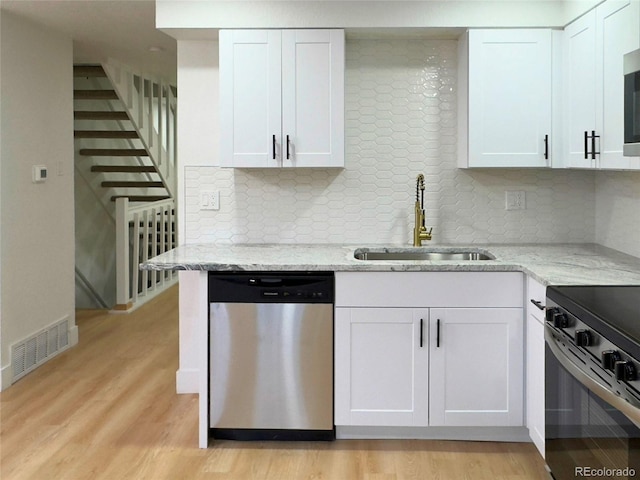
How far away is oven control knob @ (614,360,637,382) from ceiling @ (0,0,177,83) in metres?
3.33

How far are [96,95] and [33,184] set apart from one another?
2.38m

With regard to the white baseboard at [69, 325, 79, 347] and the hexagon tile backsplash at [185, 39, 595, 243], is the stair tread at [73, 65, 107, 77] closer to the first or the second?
the white baseboard at [69, 325, 79, 347]

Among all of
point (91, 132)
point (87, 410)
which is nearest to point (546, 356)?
point (87, 410)

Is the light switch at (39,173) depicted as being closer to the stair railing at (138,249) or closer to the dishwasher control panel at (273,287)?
the stair railing at (138,249)

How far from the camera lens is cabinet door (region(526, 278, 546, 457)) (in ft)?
10.5

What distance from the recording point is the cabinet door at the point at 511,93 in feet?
12.9

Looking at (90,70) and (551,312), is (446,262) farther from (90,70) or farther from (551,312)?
(90,70)

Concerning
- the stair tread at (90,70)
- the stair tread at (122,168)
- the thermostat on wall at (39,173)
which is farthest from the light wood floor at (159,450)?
the stair tread at (122,168)

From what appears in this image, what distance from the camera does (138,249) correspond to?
24.6 feet

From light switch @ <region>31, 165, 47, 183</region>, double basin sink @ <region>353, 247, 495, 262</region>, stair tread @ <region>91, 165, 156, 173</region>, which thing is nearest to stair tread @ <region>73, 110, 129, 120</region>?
stair tread @ <region>91, 165, 156, 173</region>

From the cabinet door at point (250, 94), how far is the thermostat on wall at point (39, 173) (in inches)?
67.4

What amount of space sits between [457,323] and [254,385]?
3.17 feet

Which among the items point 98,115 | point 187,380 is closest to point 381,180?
point 187,380

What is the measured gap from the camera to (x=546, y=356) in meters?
2.91
